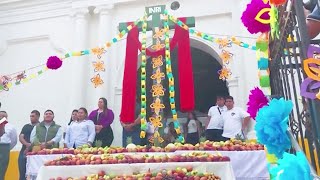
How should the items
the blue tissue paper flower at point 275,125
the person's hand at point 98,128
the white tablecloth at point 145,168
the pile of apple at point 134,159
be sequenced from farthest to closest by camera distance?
the person's hand at point 98,128 < the pile of apple at point 134,159 < the white tablecloth at point 145,168 < the blue tissue paper flower at point 275,125

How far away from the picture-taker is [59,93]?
9.23m

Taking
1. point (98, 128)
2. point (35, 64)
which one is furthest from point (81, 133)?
point (35, 64)

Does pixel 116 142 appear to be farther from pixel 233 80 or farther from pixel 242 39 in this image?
pixel 242 39

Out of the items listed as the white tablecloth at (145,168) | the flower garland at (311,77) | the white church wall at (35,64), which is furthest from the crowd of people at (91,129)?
the flower garland at (311,77)

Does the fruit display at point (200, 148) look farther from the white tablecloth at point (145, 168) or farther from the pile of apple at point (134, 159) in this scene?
the white tablecloth at point (145, 168)

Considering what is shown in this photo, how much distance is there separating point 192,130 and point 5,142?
3612 millimetres

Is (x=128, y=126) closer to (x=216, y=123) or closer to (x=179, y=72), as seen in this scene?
(x=179, y=72)

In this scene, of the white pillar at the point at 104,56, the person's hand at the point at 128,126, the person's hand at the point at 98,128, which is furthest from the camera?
the white pillar at the point at 104,56

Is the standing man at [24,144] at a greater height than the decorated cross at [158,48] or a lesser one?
lesser

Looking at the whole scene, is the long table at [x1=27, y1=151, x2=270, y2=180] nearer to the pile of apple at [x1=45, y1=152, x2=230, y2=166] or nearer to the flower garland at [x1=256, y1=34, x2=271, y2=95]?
the pile of apple at [x1=45, y1=152, x2=230, y2=166]

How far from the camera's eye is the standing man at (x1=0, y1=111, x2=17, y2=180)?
6215 mm

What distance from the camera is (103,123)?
7.23 metres

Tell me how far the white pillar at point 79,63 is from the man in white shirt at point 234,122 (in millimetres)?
3631

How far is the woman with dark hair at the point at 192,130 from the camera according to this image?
7623 mm
